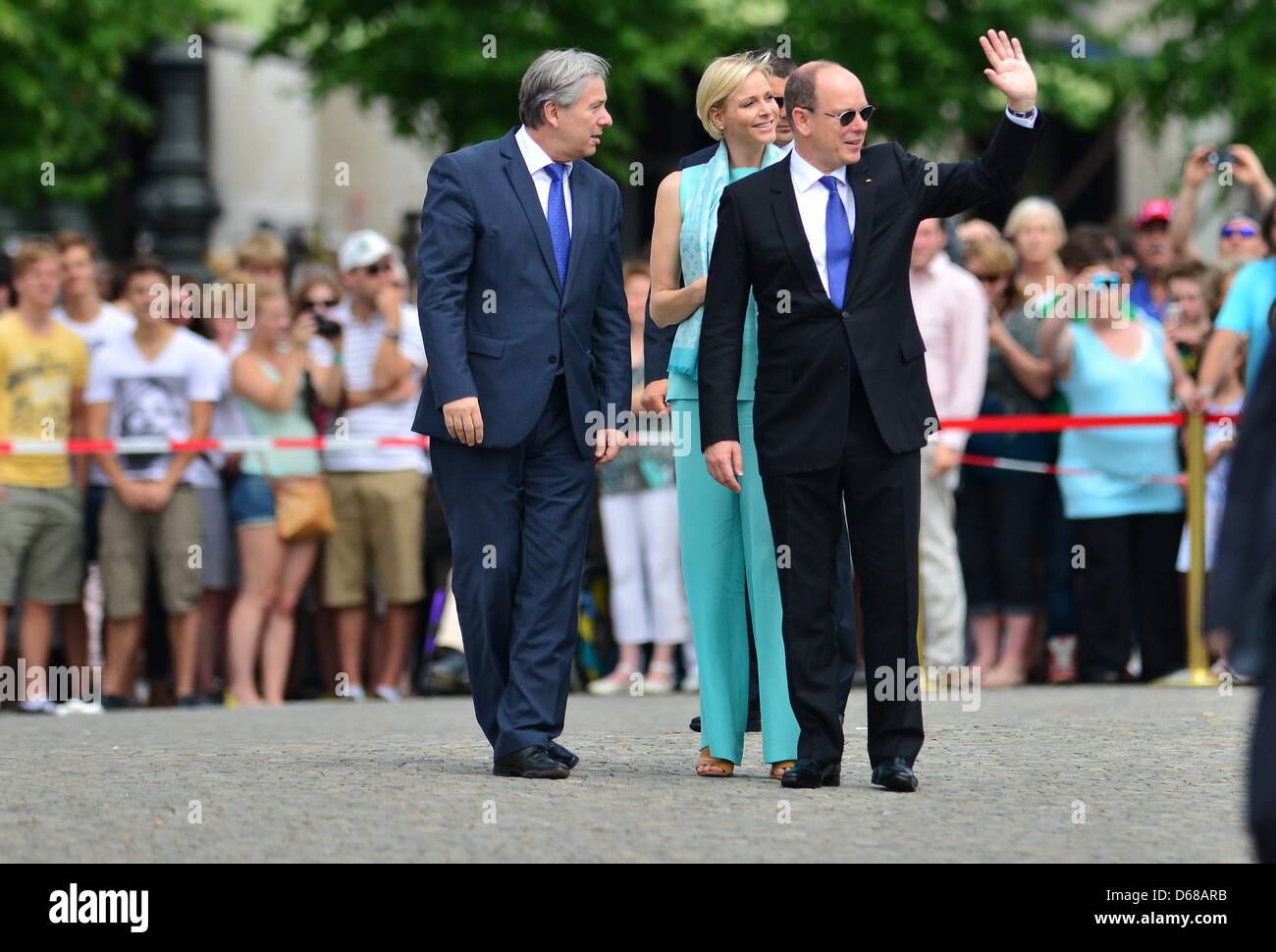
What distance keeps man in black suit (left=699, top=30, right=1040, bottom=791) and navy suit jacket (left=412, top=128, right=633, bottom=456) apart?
2.17ft

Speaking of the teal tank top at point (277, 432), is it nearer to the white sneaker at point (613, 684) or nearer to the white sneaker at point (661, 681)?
the white sneaker at point (613, 684)

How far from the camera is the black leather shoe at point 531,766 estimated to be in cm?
784

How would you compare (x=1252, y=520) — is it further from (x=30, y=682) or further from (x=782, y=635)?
(x=30, y=682)

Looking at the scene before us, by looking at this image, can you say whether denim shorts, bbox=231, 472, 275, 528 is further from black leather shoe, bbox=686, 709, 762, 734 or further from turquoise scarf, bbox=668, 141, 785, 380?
turquoise scarf, bbox=668, 141, 785, 380

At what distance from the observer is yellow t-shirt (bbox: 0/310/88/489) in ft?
40.1

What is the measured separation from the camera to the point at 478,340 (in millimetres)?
8109

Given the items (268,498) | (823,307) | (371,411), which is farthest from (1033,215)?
(823,307)

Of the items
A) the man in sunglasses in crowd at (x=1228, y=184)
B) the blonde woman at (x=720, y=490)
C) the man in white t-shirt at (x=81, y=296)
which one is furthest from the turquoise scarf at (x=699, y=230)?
the man in white t-shirt at (x=81, y=296)

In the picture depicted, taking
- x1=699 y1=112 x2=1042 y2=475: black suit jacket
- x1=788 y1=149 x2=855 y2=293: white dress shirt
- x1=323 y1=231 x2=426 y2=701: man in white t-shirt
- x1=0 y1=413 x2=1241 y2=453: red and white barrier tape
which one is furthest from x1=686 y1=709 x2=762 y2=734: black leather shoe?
x1=323 y1=231 x2=426 y2=701: man in white t-shirt

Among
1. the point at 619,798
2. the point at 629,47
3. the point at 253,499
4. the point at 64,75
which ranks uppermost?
the point at 629,47

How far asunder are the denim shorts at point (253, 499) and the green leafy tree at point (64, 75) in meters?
7.15

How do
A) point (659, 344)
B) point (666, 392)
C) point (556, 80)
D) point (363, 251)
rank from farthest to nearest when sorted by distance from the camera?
1. point (363, 251)
2. point (659, 344)
3. point (666, 392)
4. point (556, 80)

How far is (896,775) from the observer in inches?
294

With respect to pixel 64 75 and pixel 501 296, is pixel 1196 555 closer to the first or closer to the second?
pixel 501 296
